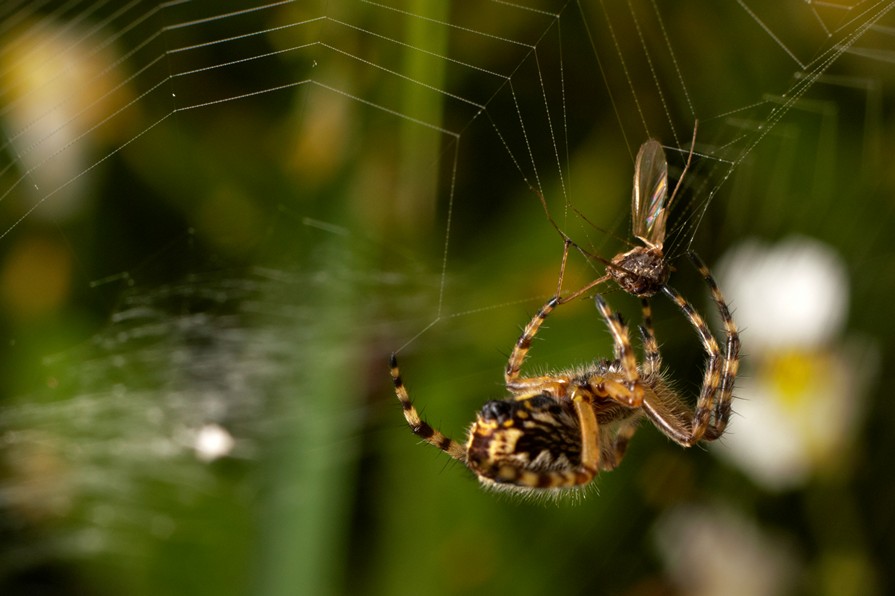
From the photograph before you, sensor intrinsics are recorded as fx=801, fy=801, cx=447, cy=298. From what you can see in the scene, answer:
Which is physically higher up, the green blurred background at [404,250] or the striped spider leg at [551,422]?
the green blurred background at [404,250]

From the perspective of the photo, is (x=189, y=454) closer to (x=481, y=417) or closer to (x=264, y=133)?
(x=264, y=133)

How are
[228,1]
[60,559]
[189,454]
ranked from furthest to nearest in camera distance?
[189,454]
[60,559]
[228,1]

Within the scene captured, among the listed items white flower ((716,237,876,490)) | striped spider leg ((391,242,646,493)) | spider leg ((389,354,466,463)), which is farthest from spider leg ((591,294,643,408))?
white flower ((716,237,876,490))

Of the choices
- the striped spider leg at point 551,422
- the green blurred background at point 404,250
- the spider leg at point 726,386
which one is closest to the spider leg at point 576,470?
the striped spider leg at point 551,422

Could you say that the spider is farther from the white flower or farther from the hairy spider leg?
the white flower

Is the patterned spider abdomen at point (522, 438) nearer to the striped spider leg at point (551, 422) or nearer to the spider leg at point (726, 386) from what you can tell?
the striped spider leg at point (551, 422)

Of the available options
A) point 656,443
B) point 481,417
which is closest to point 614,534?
point 656,443
